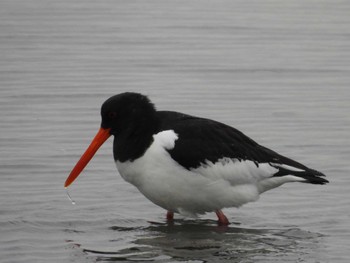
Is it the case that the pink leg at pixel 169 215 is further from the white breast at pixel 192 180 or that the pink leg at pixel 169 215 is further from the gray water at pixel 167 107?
the white breast at pixel 192 180

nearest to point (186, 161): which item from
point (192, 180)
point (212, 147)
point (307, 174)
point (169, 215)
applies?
point (192, 180)

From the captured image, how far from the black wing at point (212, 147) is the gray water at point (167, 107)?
1.59 ft

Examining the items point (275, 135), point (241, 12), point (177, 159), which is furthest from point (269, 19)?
point (177, 159)

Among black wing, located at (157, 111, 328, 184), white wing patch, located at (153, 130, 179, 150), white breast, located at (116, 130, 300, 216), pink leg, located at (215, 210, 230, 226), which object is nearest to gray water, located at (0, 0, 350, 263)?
pink leg, located at (215, 210, 230, 226)

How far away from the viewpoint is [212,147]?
984 centimetres

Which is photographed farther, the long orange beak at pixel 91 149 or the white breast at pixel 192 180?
the long orange beak at pixel 91 149

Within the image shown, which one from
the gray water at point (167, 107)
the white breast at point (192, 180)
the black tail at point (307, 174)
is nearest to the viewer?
the white breast at point (192, 180)

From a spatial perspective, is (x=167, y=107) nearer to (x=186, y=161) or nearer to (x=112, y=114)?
(x=112, y=114)

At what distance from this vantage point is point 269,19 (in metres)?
20.6

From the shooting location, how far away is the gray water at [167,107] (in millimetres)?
9516

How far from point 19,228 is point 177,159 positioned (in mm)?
1502

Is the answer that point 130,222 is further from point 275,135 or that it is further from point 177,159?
point 275,135

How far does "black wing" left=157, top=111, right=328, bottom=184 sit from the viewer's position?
9.53 meters

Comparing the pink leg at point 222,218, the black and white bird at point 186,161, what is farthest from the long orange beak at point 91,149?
the pink leg at point 222,218
